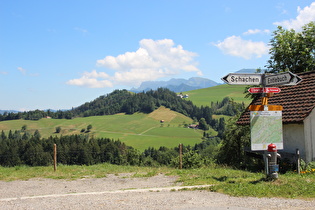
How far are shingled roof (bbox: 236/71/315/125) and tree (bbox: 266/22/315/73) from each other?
7.76m

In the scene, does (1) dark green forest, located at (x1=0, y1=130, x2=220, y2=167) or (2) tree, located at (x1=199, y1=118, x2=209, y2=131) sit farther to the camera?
(2) tree, located at (x1=199, y1=118, x2=209, y2=131)

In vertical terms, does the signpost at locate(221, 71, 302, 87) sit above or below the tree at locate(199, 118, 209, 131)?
above

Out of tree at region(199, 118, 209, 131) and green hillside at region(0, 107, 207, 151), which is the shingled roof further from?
tree at region(199, 118, 209, 131)

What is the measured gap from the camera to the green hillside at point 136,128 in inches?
5148

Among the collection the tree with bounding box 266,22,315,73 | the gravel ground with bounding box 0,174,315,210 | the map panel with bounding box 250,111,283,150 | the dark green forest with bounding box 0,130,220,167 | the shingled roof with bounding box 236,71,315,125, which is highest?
the tree with bounding box 266,22,315,73

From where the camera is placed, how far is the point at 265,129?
387 inches

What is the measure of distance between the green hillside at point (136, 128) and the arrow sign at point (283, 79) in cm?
10675

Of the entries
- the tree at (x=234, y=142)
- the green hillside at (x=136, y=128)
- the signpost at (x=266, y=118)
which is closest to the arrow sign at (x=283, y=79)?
the signpost at (x=266, y=118)

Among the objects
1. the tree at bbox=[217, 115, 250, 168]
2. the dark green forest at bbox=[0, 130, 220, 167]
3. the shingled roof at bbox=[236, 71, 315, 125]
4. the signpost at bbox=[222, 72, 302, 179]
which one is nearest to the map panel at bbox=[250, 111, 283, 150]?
the signpost at bbox=[222, 72, 302, 179]

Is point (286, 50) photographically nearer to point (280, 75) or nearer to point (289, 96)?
point (289, 96)

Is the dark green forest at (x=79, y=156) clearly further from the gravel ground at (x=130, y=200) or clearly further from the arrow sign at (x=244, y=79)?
the gravel ground at (x=130, y=200)

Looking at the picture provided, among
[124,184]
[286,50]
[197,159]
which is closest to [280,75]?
[124,184]

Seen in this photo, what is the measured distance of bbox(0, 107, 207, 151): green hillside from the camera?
429 feet

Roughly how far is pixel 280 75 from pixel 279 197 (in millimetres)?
4164
